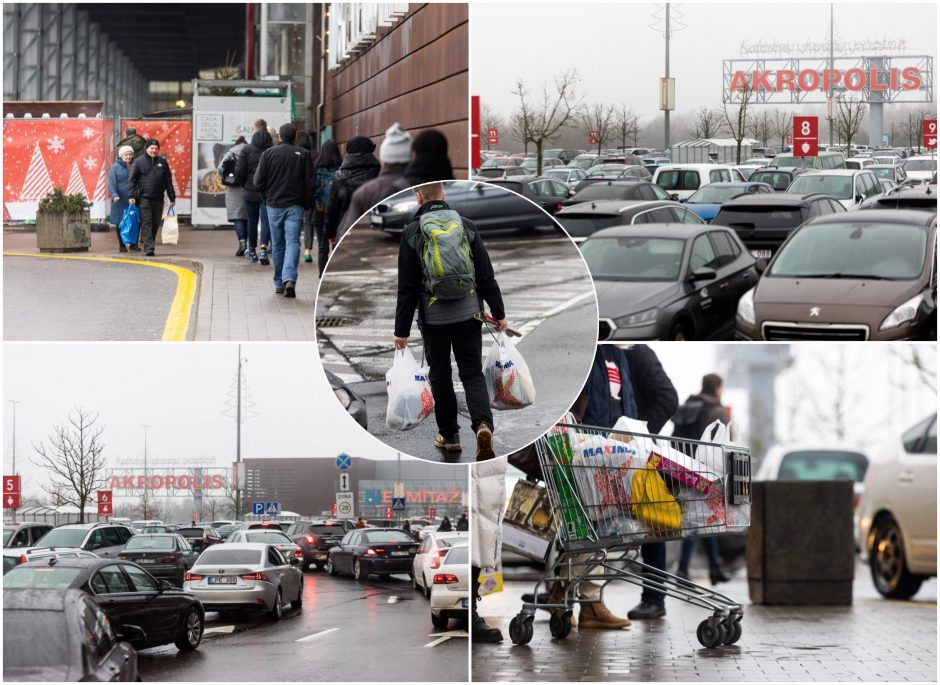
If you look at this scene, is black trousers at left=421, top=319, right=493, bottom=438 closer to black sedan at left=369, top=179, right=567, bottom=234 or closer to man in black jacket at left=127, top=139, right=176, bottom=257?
black sedan at left=369, top=179, right=567, bottom=234

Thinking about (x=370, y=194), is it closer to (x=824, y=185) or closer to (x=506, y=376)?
(x=506, y=376)

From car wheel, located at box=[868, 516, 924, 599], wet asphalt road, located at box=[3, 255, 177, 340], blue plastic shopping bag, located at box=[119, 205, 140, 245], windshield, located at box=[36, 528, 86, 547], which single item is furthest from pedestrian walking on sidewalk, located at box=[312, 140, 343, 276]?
car wheel, located at box=[868, 516, 924, 599]

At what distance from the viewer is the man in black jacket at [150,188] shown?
42.3ft

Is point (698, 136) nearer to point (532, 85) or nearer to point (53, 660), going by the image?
point (532, 85)

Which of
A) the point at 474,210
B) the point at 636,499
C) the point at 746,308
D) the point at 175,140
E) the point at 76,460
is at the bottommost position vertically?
the point at 636,499

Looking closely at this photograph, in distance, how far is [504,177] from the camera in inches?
320

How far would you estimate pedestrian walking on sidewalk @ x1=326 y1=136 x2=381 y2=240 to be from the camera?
334 inches

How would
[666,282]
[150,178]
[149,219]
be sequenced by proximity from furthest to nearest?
[150,178] < [149,219] < [666,282]

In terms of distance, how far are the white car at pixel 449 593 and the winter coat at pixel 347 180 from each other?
8.11ft

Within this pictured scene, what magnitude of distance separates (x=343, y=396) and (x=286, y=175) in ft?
10.2

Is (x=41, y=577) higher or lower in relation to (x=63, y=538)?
lower

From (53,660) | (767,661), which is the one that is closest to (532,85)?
(767,661)

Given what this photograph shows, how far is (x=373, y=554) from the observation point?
796 cm

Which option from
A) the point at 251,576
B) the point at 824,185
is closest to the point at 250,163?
the point at 251,576
